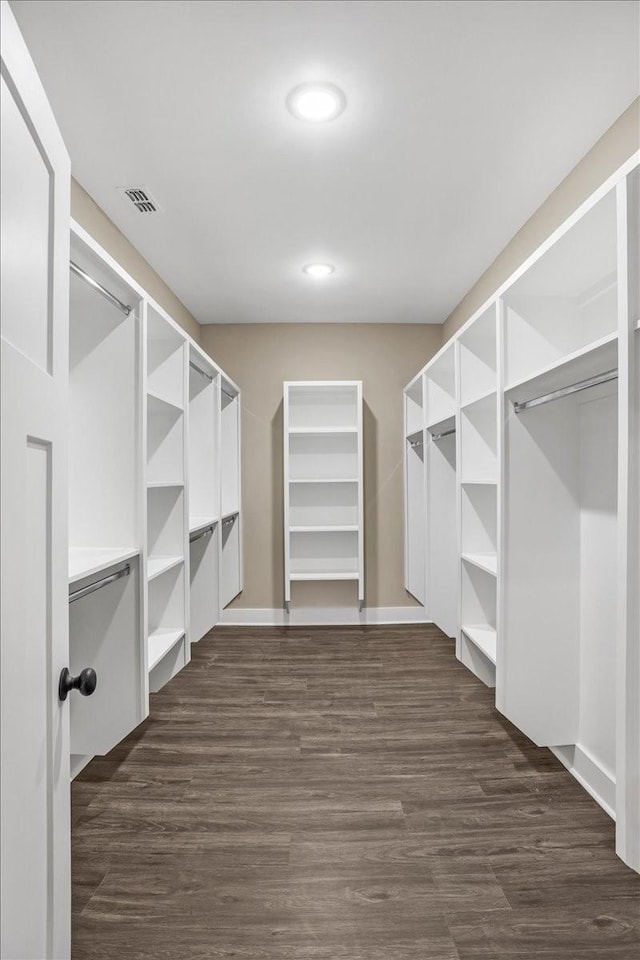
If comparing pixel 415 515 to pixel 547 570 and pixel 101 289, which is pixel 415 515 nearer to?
pixel 547 570

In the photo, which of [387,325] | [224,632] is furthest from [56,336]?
[387,325]

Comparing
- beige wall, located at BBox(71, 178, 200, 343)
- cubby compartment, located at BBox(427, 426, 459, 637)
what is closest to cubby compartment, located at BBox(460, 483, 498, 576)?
cubby compartment, located at BBox(427, 426, 459, 637)

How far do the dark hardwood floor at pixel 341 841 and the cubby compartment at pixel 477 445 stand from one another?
1201mm

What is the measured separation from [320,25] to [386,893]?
8.12 feet

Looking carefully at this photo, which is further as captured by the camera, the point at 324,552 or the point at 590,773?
the point at 324,552

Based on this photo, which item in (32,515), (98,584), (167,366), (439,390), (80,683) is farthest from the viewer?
(439,390)

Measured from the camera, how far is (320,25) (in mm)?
1617

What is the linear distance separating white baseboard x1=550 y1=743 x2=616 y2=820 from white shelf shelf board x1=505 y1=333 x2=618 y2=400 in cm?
141

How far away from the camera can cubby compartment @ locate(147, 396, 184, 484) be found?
2742mm

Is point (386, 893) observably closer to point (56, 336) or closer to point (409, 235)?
point (56, 336)

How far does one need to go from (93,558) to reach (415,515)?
2995mm

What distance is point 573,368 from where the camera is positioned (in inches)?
72.6

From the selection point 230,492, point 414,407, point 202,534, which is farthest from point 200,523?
point 414,407

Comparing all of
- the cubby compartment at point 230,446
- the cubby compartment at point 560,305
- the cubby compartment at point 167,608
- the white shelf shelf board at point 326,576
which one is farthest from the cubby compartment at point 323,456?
the cubby compartment at point 560,305
